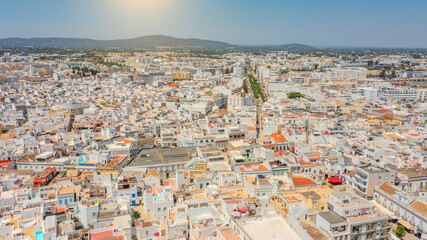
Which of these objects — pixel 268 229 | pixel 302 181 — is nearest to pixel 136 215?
pixel 268 229

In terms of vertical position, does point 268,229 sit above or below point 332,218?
above

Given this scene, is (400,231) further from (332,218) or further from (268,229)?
(268,229)

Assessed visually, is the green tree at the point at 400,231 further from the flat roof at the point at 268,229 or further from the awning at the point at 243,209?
the awning at the point at 243,209

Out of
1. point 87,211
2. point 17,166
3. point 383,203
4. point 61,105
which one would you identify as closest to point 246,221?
point 87,211

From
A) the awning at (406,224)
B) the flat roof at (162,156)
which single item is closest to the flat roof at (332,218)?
the awning at (406,224)

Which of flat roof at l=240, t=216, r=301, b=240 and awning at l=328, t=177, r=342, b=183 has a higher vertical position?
flat roof at l=240, t=216, r=301, b=240

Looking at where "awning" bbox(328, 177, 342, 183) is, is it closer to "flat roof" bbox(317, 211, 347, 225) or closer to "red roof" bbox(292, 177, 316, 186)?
"red roof" bbox(292, 177, 316, 186)

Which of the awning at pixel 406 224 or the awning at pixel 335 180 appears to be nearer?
the awning at pixel 406 224

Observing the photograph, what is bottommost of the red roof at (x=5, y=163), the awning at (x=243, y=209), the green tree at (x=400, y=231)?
the green tree at (x=400, y=231)

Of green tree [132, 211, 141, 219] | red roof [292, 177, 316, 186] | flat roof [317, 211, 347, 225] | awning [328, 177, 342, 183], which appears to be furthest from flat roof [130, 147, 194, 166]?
flat roof [317, 211, 347, 225]
